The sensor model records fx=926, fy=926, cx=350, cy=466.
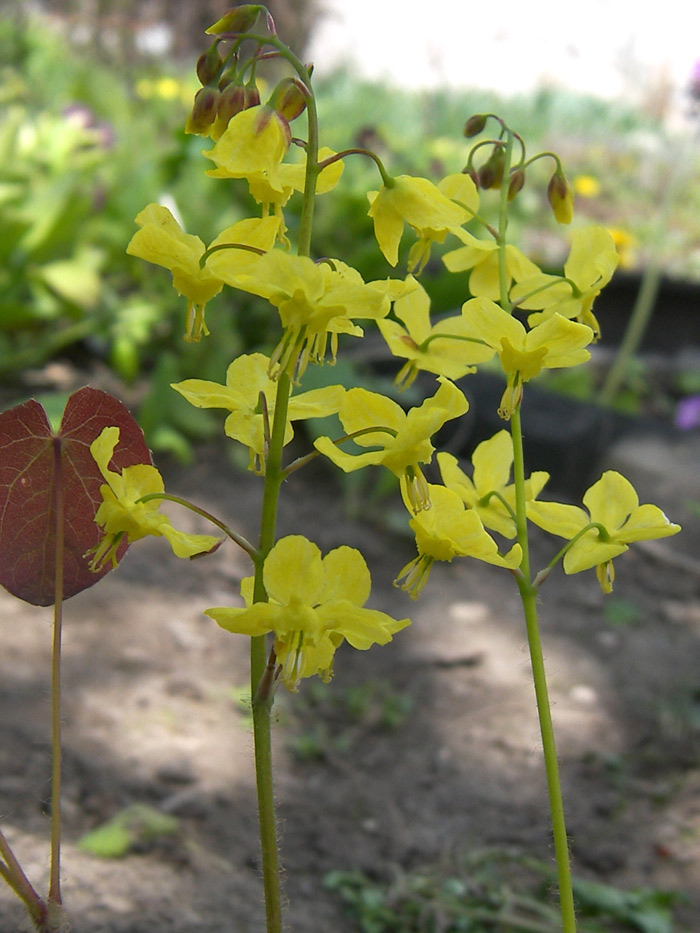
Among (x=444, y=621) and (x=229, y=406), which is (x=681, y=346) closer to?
(x=444, y=621)

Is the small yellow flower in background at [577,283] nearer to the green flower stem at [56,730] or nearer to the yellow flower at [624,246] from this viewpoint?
the green flower stem at [56,730]

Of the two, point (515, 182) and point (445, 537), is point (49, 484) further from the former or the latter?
point (515, 182)

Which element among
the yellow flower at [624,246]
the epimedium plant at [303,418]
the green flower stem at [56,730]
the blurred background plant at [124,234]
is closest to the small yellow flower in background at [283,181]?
the epimedium plant at [303,418]

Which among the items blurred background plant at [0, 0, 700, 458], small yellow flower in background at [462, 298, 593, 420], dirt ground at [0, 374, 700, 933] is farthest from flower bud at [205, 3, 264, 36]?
blurred background plant at [0, 0, 700, 458]

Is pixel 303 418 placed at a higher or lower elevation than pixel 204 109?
lower

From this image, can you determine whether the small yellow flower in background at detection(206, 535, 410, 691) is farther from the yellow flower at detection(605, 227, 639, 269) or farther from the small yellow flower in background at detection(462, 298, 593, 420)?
the yellow flower at detection(605, 227, 639, 269)

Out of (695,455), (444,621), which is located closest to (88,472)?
(444,621)

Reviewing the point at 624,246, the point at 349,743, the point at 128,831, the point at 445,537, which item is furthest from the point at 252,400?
the point at 624,246
